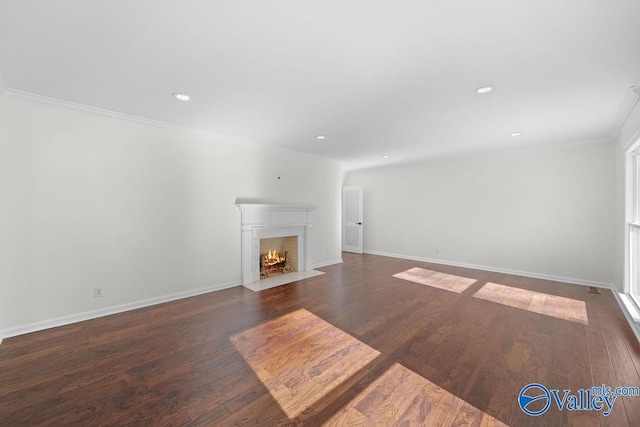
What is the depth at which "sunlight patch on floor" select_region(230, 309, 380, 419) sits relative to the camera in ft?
6.06

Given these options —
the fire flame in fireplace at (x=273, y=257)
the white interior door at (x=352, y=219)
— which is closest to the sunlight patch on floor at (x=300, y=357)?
the fire flame in fireplace at (x=273, y=257)

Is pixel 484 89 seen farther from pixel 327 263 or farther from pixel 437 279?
pixel 327 263

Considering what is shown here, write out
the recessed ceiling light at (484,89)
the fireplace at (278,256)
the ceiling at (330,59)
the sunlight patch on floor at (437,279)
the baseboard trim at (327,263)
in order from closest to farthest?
the ceiling at (330,59)
the recessed ceiling light at (484,89)
the sunlight patch on floor at (437,279)
the fireplace at (278,256)
the baseboard trim at (327,263)

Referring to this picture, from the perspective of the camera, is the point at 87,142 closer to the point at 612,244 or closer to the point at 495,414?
the point at 495,414

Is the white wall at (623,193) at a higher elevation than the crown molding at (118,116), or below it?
below

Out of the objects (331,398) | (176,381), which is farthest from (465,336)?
(176,381)

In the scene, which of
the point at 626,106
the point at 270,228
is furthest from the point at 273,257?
the point at 626,106

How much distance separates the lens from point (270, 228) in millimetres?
4879

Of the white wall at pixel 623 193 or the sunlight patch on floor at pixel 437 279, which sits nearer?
the white wall at pixel 623 193

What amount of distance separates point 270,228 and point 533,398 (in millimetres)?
4032

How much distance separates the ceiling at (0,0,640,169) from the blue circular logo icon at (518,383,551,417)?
2.48 metres

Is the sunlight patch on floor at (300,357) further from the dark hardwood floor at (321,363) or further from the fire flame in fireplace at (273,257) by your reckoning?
the fire flame in fireplace at (273,257)

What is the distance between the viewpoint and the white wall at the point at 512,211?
4.41m

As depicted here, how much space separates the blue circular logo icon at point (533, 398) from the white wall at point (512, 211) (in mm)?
3950
